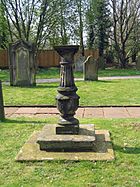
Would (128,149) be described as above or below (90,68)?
below

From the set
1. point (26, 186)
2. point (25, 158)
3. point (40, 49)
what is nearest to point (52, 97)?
point (25, 158)

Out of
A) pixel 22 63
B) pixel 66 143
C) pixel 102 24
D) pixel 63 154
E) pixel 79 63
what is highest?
pixel 102 24

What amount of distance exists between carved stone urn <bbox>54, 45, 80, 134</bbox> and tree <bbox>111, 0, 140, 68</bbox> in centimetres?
3207

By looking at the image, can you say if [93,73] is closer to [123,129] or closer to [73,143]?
[123,129]

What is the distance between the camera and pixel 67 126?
5492mm

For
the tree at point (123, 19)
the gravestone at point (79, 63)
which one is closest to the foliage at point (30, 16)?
the gravestone at point (79, 63)

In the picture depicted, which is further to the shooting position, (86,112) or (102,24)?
(102,24)

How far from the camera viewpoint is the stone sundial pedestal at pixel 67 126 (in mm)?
5156

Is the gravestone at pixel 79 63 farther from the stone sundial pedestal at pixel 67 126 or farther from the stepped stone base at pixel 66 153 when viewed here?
the stepped stone base at pixel 66 153

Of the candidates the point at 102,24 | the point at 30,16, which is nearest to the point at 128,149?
the point at 30,16

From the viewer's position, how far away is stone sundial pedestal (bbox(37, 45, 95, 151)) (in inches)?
203

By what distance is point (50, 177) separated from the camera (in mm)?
4219

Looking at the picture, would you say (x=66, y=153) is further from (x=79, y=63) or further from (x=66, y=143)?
(x=79, y=63)

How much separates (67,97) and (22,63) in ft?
35.7
